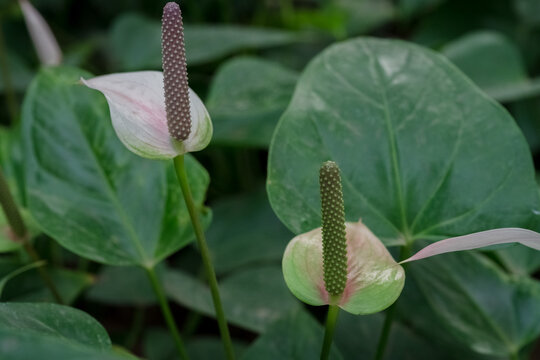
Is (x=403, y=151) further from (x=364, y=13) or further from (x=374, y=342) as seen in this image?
(x=364, y=13)

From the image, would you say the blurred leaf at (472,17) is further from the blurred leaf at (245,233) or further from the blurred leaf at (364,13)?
the blurred leaf at (245,233)

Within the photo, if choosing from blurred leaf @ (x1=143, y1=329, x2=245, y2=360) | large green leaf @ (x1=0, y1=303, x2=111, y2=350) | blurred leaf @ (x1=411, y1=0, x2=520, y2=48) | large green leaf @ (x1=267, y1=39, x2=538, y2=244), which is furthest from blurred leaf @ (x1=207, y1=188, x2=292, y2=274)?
blurred leaf @ (x1=411, y1=0, x2=520, y2=48)

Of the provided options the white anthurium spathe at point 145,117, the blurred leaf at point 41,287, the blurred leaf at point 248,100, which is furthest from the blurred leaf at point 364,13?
the white anthurium spathe at point 145,117

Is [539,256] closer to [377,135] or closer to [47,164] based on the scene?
[377,135]

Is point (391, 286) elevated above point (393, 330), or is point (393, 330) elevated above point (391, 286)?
point (391, 286)

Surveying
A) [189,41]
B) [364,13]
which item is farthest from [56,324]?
[364,13]

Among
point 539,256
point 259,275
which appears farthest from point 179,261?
point 539,256
